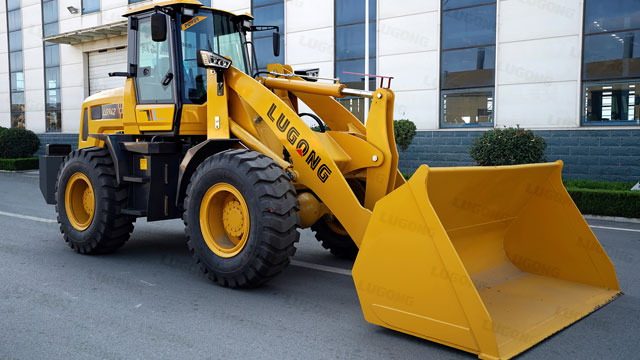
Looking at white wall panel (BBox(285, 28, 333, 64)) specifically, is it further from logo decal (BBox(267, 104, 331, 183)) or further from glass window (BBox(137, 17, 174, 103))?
logo decal (BBox(267, 104, 331, 183))

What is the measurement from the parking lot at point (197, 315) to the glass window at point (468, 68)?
911 cm

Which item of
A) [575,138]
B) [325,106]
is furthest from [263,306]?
[575,138]

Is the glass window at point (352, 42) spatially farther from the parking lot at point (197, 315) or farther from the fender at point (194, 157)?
the fender at point (194, 157)

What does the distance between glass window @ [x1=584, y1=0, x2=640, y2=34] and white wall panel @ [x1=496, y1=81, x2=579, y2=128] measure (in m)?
1.50

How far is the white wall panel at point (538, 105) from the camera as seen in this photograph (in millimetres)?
13844

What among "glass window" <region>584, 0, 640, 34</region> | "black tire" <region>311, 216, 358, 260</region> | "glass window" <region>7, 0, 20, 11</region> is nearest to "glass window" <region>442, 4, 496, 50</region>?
"glass window" <region>584, 0, 640, 34</region>

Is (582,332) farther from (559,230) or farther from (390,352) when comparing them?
(390,352)

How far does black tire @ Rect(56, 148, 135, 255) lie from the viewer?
6.57m

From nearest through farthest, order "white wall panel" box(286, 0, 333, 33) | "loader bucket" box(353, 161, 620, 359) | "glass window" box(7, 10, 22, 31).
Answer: "loader bucket" box(353, 161, 620, 359)
"white wall panel" box(286, 0, 333, 33)
"glass window" box(7, 10, 22, 31)

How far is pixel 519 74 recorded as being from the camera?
1456cm

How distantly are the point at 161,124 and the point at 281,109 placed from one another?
1859 millimetres

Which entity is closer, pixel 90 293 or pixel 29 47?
pixel 90 293

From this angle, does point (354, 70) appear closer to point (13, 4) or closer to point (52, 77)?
point (52, 77)

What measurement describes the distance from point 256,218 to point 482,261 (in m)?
2.22
